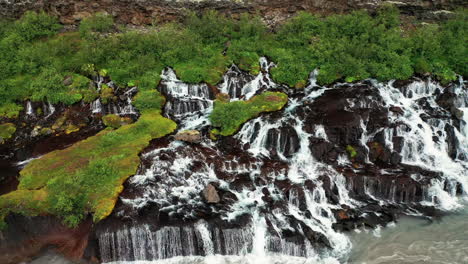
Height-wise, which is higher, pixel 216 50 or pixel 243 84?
pixel 216 50

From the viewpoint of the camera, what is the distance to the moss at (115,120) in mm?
21109

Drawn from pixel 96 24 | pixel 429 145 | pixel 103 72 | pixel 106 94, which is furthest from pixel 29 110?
pixel 429 145

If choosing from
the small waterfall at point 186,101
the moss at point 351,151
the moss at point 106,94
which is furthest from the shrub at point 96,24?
the moss at point 351,151

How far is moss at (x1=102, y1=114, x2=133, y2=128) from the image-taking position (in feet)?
69.3

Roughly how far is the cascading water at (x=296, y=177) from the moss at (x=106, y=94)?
3.75m

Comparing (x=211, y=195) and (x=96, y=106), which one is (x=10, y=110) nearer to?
(x=96, y=106)

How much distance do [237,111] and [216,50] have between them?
28.5 feet

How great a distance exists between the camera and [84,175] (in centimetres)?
1608

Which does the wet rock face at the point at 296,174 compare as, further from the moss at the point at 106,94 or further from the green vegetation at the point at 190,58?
the green vegetation at the point at 190,58

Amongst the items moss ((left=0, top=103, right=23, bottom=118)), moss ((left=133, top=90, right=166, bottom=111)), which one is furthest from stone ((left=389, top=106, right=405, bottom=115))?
moss ((left=0, top=103, right=23, bottom=118))

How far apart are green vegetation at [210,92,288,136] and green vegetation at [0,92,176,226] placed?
110 inches

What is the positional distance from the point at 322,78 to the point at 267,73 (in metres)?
4.04

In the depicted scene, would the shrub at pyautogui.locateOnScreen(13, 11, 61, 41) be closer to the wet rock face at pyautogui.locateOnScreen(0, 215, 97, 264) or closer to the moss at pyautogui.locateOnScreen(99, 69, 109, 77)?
the moss at pyautogui.locateOnScreen(99, 69, 109, 77)

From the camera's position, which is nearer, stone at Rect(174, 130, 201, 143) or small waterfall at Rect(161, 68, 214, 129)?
stone at Rect(174, 130, 201, 143)
